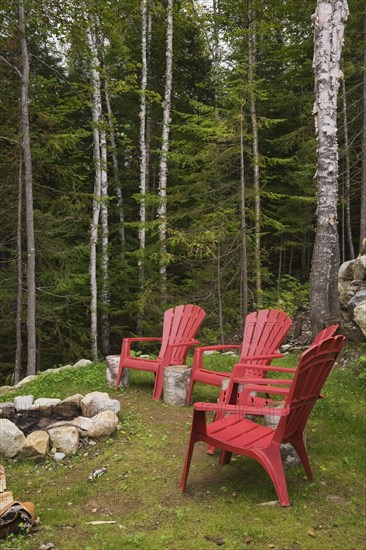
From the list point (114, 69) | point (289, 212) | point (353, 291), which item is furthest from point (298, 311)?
point (114, 69)

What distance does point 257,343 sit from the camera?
4309 millimetres

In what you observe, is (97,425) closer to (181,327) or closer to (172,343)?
(172,343)

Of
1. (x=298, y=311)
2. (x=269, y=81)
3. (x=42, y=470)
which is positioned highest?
(x=269, y=81)

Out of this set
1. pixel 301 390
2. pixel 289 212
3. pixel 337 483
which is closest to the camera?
pixel 301 390

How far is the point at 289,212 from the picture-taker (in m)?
11.2

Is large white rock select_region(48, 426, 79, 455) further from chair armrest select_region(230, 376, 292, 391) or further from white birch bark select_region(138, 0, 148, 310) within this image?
white birch bark select_region(138, 0, 148, 310)

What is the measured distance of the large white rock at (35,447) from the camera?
3336 millimetres

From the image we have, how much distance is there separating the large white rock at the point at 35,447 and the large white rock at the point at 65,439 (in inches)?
3.2

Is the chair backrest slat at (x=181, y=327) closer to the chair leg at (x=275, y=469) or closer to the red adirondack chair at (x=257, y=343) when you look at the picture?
the red adirondack chair at (x=257, y=343)

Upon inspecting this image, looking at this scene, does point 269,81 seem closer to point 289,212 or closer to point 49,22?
point 289,212

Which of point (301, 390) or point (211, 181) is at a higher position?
point (211, 181)

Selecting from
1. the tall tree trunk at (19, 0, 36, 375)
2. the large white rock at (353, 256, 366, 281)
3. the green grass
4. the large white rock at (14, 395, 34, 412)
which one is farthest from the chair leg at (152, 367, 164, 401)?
the large white rock at (353, 256, 366, 281)

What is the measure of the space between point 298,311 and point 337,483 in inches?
246

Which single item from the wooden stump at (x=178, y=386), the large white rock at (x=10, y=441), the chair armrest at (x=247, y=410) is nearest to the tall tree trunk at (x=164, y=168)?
the wooden stump at (x=178, y=386)
